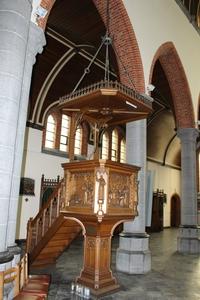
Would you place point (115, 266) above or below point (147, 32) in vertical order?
below

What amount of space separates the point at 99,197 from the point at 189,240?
5888 millimetres

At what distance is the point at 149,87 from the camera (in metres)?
7.10

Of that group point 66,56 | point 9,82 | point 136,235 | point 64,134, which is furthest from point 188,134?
point 9,82

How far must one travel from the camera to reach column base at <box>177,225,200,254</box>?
905cm

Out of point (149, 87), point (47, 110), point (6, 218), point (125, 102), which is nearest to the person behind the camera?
point (6, 218)

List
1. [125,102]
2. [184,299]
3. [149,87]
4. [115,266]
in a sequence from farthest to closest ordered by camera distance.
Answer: [149,87] → [115,266] → [125,102] → [184,299]

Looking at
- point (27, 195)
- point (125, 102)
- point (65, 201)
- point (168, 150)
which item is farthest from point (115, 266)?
point (168, 150)

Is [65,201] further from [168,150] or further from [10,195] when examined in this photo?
[168,150]

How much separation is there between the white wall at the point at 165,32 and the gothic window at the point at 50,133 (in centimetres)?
564

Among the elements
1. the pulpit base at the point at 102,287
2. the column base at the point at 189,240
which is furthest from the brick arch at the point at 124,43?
the column base at the point at 189,240

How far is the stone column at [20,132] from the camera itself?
376 cm

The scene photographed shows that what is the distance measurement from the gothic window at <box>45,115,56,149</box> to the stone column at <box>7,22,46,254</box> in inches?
308

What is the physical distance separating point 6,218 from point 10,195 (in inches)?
12.0

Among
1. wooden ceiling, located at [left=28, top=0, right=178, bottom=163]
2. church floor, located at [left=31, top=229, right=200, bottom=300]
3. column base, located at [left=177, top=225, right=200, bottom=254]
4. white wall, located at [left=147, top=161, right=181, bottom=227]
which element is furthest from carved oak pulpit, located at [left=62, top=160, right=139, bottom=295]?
white wall, located at [left=147, top=161, right=181, bottom=227]
